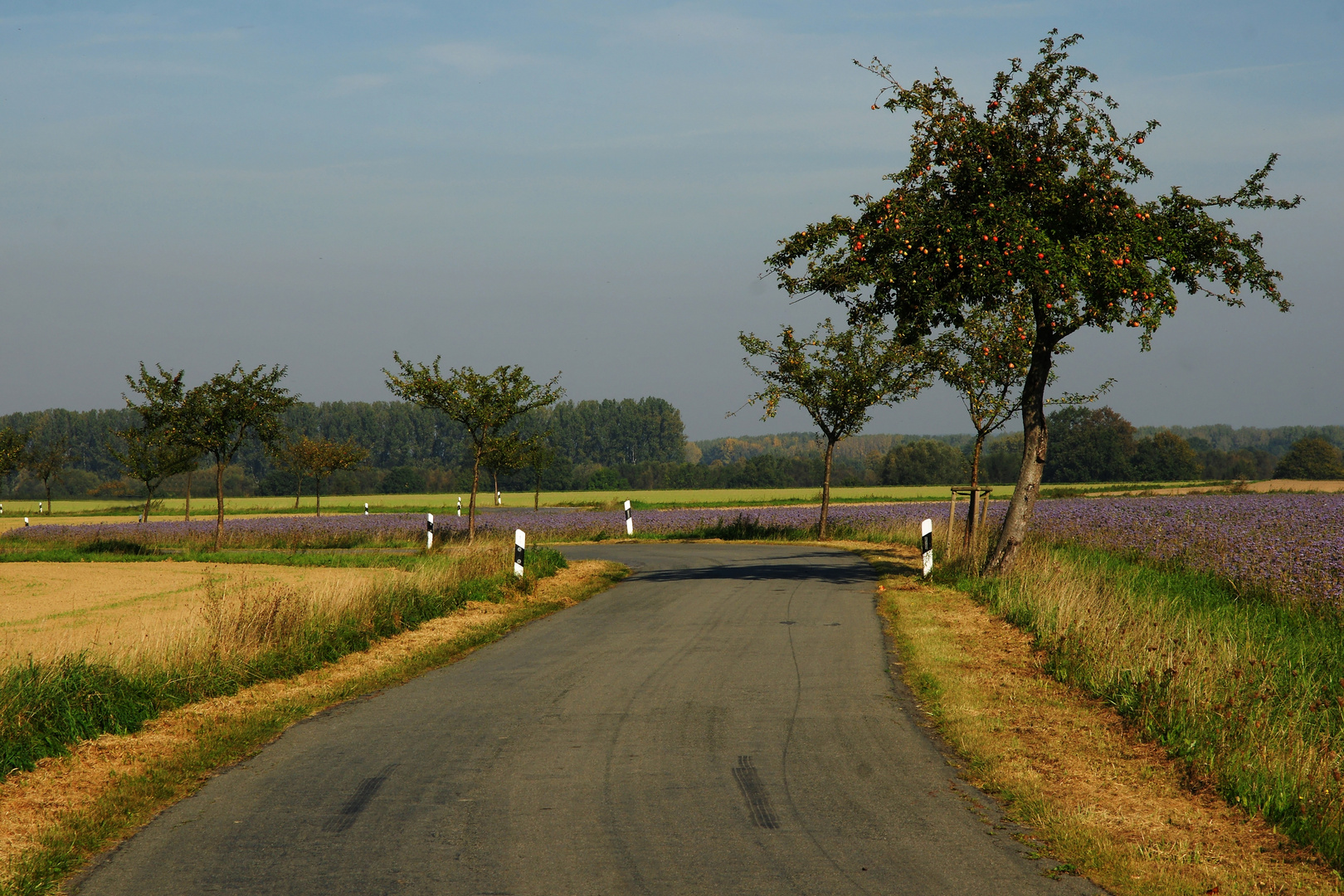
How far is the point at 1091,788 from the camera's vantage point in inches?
249

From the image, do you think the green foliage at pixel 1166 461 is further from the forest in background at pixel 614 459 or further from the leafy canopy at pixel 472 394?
the leafy canopy at pixel 472 394

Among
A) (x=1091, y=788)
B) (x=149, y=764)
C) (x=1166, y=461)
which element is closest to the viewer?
(x=1091, y=788)

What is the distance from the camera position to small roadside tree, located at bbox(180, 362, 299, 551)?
28.5 metres

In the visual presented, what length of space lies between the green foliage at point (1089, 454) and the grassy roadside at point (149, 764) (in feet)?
344

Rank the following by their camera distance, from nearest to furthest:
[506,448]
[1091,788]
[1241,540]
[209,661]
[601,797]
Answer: [601,797]
[1091,788]
[209,661]
[1241,540]
[506,448]

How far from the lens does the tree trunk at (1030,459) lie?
16484 millimetres

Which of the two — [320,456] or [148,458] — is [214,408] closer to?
[148,458]

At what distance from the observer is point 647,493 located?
8912cm

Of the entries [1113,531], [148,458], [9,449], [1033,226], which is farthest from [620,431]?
[1033,226]

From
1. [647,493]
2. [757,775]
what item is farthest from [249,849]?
[647,493]

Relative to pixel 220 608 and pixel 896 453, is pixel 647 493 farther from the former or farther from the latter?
pixel 220 608

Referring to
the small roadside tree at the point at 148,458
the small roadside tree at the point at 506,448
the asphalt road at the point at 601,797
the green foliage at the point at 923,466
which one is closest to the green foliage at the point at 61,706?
the asphalt road at the point at 601,797

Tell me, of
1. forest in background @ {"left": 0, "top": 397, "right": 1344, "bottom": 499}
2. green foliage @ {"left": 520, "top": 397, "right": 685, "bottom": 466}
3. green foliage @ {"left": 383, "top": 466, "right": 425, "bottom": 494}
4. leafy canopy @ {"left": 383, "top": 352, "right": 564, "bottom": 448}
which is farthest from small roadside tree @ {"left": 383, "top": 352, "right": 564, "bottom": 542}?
green foliage @ {"left": 520, "top": 397, "right": 685, "bottom": 466}

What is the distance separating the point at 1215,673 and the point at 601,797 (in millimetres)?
5353
